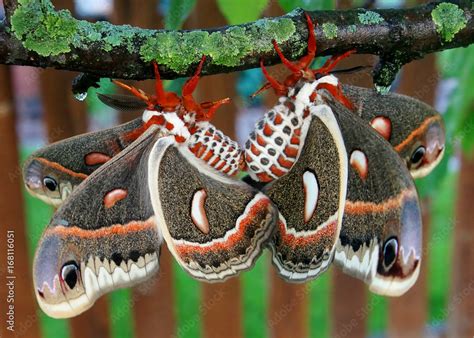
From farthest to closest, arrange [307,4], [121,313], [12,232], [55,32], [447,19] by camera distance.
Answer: [121,313], [12,232], [307,4], [447,19], [55,32]

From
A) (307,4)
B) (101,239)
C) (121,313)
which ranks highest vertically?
(307,4)

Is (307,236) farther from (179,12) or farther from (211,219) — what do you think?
(179,12)

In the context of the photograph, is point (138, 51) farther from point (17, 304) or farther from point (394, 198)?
point (17, 304)

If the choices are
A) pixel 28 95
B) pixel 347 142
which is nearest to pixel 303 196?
pixel 347 142

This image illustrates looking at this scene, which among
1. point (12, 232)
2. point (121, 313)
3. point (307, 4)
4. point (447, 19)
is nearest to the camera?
point (447, 19)

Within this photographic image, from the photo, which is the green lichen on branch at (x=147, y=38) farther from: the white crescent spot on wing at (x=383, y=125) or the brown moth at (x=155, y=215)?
the white crescent spot on wing at (x=383, y=125)

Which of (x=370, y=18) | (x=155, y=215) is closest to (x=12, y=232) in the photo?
(x=155, y=215)

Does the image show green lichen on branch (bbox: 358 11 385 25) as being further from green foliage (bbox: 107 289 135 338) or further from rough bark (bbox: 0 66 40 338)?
green foliage (bbox: 107 289 135 338)

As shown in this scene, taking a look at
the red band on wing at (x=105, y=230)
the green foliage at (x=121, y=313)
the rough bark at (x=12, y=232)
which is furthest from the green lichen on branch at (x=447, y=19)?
the green foliage at (x=121, y=313)
